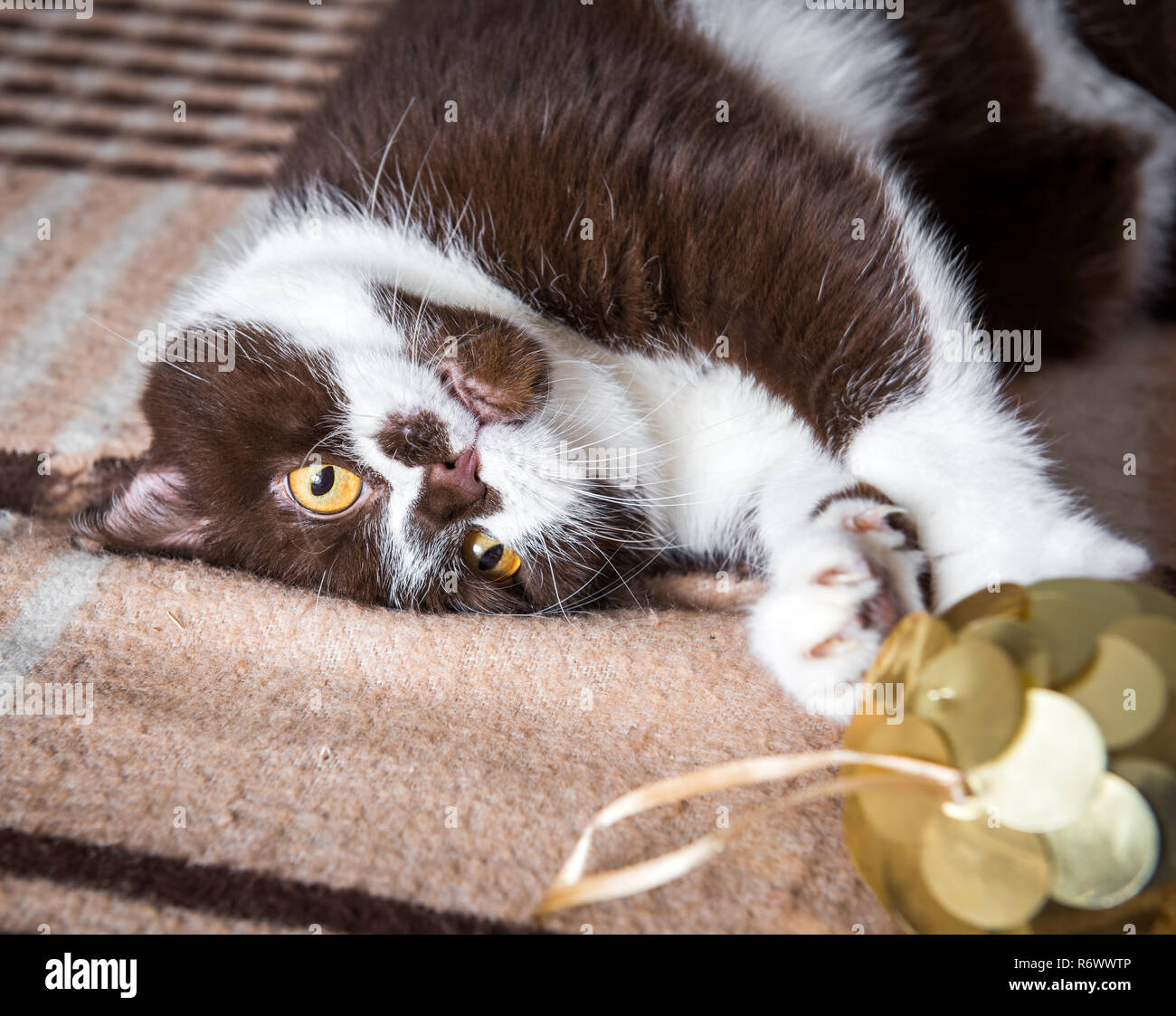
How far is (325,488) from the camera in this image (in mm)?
1058

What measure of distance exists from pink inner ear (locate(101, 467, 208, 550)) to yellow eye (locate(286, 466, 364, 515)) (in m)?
0.16

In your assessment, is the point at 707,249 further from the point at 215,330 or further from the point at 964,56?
the point at 964,56

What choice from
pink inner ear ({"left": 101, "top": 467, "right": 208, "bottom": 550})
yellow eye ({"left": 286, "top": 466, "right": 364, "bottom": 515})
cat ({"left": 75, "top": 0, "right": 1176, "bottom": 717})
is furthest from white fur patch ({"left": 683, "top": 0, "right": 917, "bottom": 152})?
pink inner ear ({"left": 101, "top": 467, "right": 208, "bottom": 550})

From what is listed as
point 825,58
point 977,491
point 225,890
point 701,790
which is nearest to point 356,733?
point 225,890

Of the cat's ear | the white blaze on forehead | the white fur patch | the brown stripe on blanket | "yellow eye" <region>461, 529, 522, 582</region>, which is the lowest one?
the brown stripe on blanket

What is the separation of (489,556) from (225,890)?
49 cm

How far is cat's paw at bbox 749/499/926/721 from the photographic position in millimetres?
844

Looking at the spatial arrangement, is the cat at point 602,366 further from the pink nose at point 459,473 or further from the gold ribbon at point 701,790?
the gold ribbon at point 701,790

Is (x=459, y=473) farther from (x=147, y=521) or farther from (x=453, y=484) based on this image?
(x=147, y=521)

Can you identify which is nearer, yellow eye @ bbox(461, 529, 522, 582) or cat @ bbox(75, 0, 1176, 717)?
cat @ bbox(75, 0, 1176, 717)

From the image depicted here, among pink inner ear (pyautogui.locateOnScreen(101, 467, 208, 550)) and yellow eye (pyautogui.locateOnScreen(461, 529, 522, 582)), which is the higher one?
pink inner ear (pyautogui.locateOnScreen(101, 467, 208, 550))

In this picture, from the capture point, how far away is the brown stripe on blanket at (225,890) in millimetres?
724

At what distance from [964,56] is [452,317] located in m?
0.92

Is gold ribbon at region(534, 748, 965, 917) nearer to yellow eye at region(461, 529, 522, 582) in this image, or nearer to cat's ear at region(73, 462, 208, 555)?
yellow eye at region(461, 529, 522, 582)
